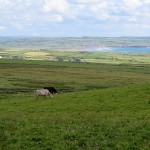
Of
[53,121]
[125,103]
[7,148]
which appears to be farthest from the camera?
[125,103]

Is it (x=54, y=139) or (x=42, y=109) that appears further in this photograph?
(x=42, y=109)

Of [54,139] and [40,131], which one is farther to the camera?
[40,131]

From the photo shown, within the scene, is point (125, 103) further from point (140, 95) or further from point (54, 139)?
point (54, 139)

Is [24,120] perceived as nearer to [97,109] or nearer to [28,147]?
[28,147]

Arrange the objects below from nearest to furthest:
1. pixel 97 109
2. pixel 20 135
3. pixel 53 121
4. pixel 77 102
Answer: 1. pixel 20 135
2. pixel 53 121
3. pixel 97 109
4. pixel 77 102

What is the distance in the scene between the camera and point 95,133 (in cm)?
2172

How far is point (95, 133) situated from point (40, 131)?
3.69 m

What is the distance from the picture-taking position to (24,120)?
25.5 meters

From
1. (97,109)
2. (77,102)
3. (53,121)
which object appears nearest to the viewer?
(53,121)

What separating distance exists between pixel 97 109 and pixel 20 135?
1748 centimetres

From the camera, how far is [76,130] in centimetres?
2225

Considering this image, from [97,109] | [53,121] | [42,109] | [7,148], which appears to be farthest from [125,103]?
[7,148]

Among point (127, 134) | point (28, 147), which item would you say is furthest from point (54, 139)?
point (127, 134)

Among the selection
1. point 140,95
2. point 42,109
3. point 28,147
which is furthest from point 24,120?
point 140,95
